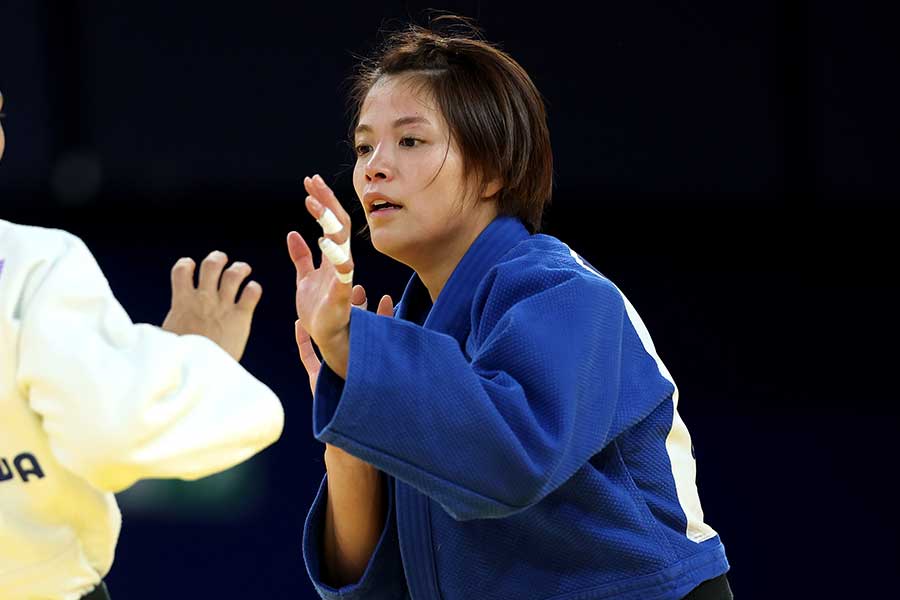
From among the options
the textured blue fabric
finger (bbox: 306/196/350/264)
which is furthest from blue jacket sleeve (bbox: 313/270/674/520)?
finger (bbox: 306/196/350/264)

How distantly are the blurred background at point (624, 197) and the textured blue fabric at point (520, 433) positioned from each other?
78.2 inches

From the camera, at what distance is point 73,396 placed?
4.31ft

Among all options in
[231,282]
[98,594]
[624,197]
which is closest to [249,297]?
[231,282]

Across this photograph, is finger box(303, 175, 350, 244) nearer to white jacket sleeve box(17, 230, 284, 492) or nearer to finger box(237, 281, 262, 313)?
finger box(237, 281, 262, 313)

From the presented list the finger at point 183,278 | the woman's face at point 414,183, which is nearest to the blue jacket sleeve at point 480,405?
the finger at point 183,278

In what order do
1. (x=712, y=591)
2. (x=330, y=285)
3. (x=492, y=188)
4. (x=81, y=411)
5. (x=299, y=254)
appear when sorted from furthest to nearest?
(x=492, y=188), (x=712, y=591), (x=299, y=254), (x=330, y=285), (x=81, y=411)

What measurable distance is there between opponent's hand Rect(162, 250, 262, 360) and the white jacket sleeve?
0.14m

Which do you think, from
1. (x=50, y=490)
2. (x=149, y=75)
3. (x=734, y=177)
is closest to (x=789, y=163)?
(x=734, y=177)

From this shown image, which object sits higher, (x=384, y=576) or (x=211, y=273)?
(x=211, y=273)

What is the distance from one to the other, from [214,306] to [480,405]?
0.35 meters

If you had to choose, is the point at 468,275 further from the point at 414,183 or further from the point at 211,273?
the point at 211,273

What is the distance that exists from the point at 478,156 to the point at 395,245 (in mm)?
208

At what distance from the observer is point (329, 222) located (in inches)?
64.0

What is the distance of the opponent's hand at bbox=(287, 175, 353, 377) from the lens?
5.35 feet
